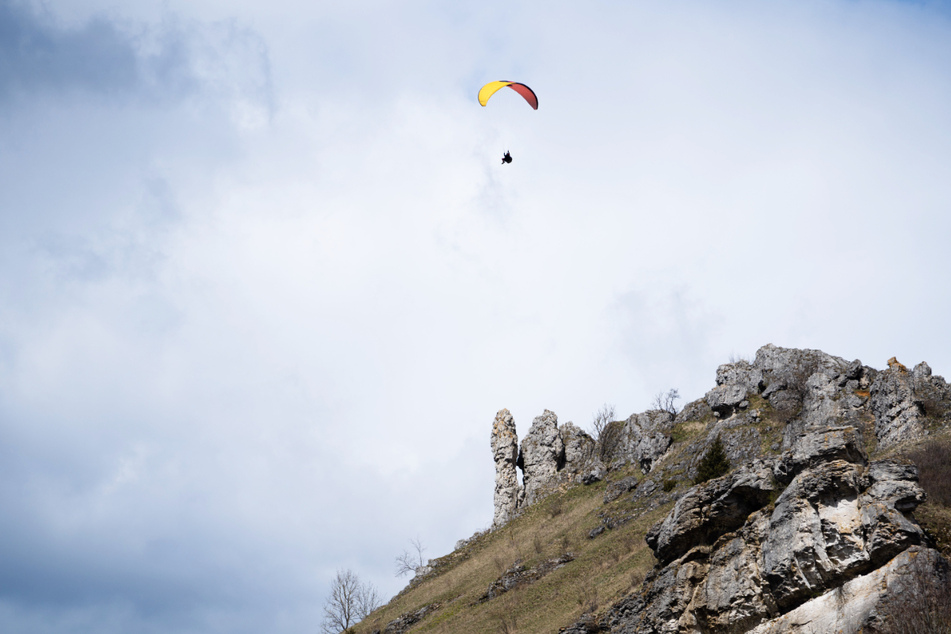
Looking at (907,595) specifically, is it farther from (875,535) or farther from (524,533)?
(524,533)

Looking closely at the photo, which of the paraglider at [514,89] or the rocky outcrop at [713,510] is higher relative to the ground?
the paraglider at [514,89]

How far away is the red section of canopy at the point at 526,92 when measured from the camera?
40375mm

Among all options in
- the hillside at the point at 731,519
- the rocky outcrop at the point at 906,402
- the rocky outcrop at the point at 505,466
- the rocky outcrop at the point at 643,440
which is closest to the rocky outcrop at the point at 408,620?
the hillside at the point at 731,519

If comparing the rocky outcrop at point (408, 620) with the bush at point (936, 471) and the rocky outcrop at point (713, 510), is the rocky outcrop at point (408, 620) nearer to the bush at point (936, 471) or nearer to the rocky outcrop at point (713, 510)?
the rocky outcrop at point (713, 510)

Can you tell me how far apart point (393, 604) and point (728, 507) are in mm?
37813

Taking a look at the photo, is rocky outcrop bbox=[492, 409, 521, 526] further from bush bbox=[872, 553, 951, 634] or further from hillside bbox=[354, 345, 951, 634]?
bush bbox=[872, 553, 951, 634]

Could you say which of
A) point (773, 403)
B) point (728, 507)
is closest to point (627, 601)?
point (728, 507)

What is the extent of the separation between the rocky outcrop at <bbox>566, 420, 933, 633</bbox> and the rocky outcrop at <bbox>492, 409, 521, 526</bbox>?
42.9 m

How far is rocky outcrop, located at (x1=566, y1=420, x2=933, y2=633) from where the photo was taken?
705 inches

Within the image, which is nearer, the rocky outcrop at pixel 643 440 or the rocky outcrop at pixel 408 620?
the rocky outcrop at pixel 408 620

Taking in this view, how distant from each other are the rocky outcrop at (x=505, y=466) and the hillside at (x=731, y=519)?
0.53ft

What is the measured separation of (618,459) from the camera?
61.4m

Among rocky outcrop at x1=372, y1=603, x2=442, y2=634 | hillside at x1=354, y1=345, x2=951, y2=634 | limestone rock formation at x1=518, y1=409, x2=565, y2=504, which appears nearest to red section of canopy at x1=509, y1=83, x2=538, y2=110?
hillside at x1=354, y1=345, x2=951, y2=634

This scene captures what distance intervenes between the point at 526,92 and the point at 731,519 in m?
27.3
